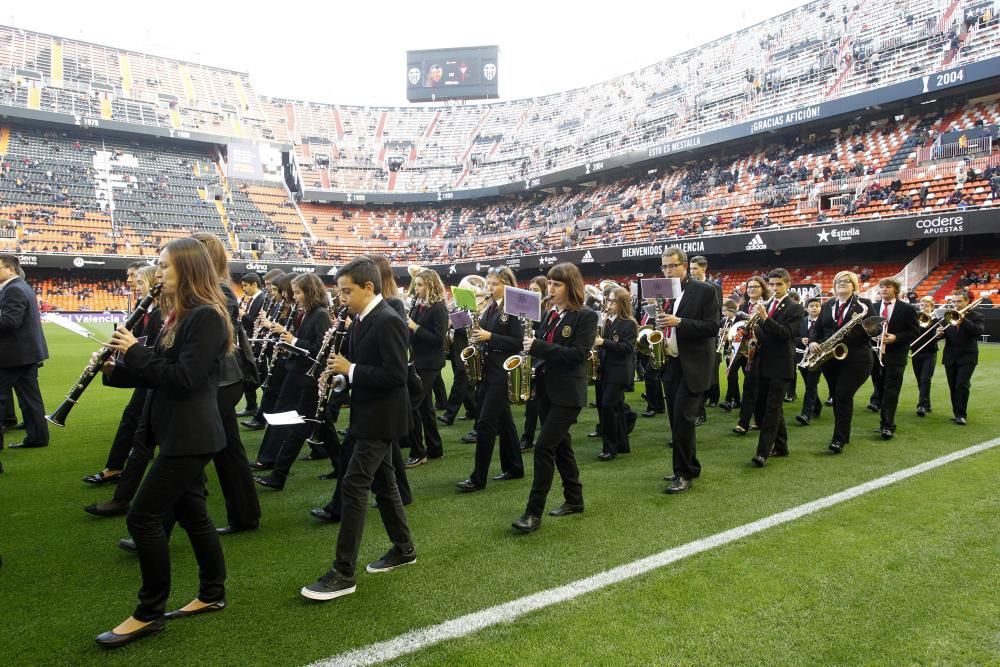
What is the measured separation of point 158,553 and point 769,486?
4.78 m

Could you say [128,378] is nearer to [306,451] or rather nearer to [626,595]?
[626,595]

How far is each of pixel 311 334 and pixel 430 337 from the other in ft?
3.70

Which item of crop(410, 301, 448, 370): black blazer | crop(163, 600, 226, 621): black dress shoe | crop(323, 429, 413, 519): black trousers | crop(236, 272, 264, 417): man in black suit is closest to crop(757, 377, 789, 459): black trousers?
crop(410, 301, 448, 370): black blazer

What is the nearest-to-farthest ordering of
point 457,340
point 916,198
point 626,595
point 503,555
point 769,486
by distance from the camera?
1. point 626,595
2. point 503,555
3. point 769,486
4. point 457,340
5. point 916,198

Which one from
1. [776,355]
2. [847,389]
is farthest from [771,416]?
[847,389]

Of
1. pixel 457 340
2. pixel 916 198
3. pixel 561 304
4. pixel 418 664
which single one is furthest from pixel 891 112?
pixel 418 664

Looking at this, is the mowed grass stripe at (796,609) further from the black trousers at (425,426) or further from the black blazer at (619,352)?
the black trousers at (425,426)

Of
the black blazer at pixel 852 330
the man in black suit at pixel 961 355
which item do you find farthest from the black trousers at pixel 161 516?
the man in black suit at pixel 961 355

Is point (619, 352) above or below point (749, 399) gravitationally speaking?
above

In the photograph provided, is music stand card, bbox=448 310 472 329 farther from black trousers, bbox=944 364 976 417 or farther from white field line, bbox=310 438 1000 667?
black trousers, bbox=944 364 976 417

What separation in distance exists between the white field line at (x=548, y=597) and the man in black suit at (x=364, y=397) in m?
0.64

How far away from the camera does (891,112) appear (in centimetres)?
2858

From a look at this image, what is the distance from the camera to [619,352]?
23.8 feet

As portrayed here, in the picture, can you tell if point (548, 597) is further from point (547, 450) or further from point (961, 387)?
point (961, 387)
